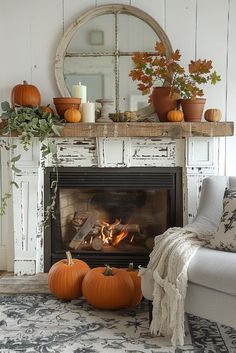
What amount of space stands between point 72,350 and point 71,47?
200 cm

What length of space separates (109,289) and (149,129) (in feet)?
3.44

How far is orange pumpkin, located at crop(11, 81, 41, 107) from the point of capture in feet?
9.51

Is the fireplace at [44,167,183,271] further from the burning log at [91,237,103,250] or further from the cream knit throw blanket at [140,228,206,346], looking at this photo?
the cream knit throw blanket at [140,228,206,346]

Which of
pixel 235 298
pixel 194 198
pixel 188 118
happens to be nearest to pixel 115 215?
pixel 194 198

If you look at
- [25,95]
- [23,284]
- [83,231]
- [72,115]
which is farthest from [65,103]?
[23,284]

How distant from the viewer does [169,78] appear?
283cm

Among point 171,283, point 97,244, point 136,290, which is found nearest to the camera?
point 171,283

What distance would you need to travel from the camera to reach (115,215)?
324 centimetres

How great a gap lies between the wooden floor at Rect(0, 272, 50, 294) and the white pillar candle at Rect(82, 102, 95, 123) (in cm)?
113

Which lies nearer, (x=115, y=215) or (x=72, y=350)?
(x=72, y=350)

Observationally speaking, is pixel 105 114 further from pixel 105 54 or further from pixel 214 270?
pixel 214 270

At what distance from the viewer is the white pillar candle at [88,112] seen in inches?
114

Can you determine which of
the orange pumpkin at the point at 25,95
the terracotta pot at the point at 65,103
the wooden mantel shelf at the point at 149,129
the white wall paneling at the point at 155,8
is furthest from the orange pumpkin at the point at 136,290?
the white wall paneling at the point at 155,8

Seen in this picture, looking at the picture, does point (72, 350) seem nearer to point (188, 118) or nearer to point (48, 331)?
point (48, 331)
